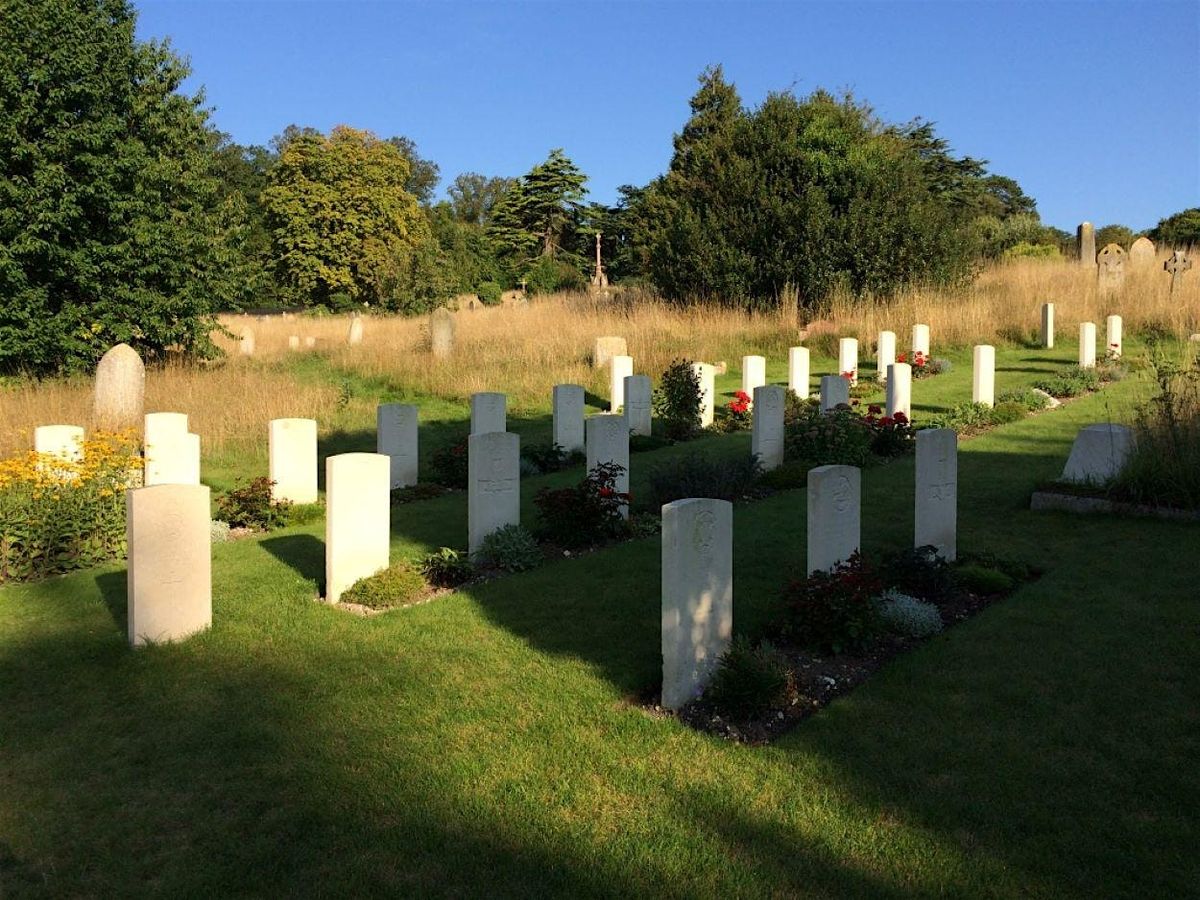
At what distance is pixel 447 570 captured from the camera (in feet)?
24.7

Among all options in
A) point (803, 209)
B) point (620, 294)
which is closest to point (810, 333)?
point (803, 209)

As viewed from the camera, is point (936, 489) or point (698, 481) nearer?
point (936, 489)

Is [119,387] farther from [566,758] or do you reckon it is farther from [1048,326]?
[1048,326]

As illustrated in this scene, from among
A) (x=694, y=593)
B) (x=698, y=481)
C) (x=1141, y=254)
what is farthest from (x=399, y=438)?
(x=1141, y=254)

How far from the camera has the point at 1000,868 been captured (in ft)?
11.5

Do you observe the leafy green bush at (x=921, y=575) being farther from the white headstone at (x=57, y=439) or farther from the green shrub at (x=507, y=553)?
the white headstone at (x=57, y=439)

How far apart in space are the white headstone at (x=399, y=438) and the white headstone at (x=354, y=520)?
14.5ft

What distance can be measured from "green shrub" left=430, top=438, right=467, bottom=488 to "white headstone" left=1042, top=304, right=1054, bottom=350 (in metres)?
16.6

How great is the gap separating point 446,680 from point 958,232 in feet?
90.7

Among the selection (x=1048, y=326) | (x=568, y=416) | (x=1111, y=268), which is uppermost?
(x=1111, y=268)

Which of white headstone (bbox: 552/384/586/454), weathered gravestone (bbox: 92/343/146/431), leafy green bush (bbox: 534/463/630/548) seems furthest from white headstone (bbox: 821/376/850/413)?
weathered gravestone (bbox: 92/343/146/431)

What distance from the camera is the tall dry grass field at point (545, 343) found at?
16109 millimetres

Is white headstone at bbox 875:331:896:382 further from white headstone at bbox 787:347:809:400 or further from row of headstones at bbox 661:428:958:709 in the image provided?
row of headstones at bbox 661:428:958:709

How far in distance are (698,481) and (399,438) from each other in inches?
157
